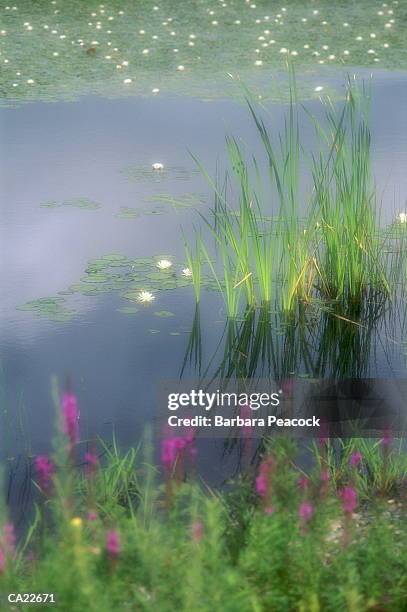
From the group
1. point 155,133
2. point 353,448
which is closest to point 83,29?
point 155,133

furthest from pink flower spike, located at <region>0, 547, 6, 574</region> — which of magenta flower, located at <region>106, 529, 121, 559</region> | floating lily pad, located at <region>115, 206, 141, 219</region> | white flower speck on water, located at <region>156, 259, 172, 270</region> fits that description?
floating lily pad, located at <region>115, 206, 141, 219</region>

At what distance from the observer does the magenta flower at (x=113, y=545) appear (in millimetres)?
1645

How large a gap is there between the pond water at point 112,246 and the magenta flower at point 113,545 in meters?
0.93

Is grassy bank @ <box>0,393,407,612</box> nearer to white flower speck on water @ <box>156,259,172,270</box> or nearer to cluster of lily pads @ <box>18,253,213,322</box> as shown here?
cluster of lily pads @ <box>18,253,213,322</box>

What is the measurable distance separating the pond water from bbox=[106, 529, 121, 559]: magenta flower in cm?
93

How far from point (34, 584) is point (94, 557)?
0.40 ft

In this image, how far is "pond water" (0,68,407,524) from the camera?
10.1 feet

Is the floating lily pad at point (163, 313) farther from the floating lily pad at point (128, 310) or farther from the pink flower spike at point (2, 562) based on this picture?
the pink flower spike at point (2, 562)

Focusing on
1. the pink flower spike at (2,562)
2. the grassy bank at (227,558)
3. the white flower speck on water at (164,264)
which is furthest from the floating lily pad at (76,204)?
the pink flower spike at (2,562)

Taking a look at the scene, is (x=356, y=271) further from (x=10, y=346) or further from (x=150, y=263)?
(x=10, y=346)

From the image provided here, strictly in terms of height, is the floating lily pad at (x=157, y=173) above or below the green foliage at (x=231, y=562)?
below

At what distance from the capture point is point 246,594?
1573 millimetres

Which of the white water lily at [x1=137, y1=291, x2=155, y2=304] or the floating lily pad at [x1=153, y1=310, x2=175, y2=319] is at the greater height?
the white water lily at [x1=137, y1=291, x2=155, y2=304]

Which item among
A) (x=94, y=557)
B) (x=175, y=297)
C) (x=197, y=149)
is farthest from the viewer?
(x=197, y=149)
